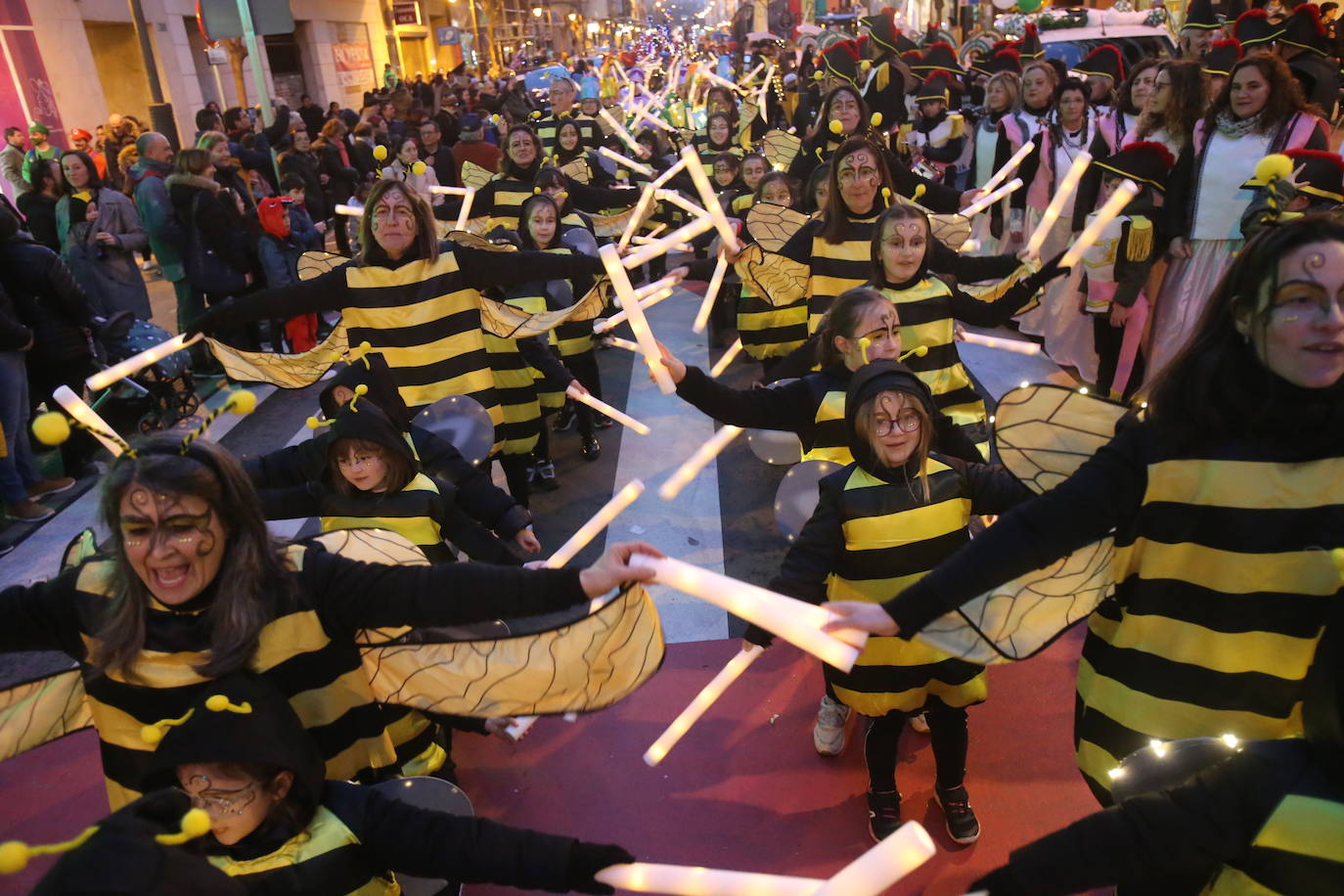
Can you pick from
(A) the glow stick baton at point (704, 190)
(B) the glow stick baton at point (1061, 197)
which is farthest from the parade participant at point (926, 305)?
(A) the glow stick baton at point (704, 190)

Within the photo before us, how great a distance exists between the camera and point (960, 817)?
2980mm

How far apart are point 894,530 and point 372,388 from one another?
2103 millimetres

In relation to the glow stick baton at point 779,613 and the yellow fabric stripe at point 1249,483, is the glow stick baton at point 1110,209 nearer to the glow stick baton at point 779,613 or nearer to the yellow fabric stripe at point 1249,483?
Answer: the yellow fabric stripe at point 1249,483

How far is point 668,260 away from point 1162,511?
1028 centimetres

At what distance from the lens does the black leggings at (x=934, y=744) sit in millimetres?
2982

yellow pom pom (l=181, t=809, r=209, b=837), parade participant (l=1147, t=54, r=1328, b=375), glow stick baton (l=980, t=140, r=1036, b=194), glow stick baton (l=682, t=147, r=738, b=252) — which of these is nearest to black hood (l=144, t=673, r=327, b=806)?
yellow pom pom (l=181, t=809, r=209, b=837)

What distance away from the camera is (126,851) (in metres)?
1.39

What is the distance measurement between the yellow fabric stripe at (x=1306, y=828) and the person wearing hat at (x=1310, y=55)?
212 inches

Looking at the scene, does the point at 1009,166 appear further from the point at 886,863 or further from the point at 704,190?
the point at 886,863

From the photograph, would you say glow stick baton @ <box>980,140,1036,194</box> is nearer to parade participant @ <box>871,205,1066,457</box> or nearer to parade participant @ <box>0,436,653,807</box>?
parade participant @ <box>871,205,1066,457</box>

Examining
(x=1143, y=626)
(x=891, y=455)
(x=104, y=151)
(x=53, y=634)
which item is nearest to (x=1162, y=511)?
(x=1143, y=626)

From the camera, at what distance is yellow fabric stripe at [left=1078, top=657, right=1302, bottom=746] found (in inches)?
76.1

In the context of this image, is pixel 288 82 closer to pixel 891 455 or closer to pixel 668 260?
pixel 668 260

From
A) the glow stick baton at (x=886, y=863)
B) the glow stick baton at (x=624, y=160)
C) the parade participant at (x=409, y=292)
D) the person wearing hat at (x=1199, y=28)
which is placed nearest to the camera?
the glow stick baton at (x=886, y=863)
